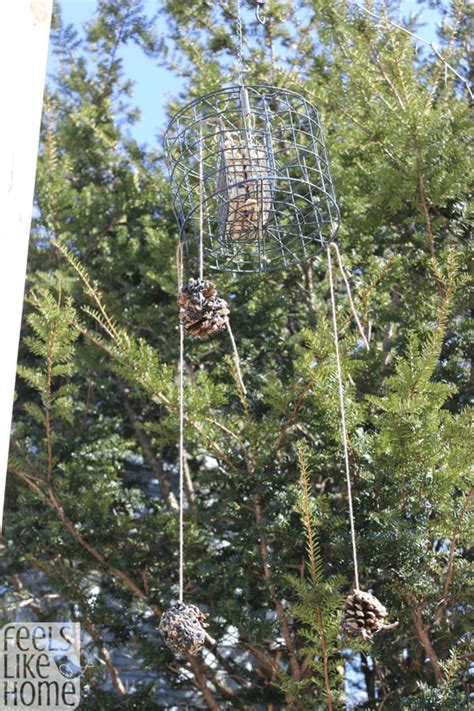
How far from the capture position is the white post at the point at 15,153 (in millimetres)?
1962

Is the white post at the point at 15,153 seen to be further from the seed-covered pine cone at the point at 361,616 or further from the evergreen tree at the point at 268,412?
the evergreen tree at the point at 268,412

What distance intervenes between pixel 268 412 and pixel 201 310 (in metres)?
1.46

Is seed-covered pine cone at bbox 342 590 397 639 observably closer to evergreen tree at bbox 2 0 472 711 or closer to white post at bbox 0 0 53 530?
evergreen tree at bbox 2 0 472 711

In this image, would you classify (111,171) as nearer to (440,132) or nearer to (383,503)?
(440,132)

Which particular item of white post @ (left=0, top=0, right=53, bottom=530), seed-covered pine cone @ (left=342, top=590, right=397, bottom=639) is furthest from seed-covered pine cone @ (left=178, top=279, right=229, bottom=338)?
seed-covered pine cone @ (left=342, top=590, right=397, bottom=639)

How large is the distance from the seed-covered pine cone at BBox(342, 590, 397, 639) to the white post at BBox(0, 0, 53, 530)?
1.01 metres

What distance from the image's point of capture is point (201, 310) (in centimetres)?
260

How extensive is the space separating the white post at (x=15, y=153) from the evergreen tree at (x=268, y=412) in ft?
4.21

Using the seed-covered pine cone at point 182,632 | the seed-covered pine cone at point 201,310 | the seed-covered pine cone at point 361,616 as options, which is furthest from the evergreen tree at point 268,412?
the seed-covered pine cone at point 201,310

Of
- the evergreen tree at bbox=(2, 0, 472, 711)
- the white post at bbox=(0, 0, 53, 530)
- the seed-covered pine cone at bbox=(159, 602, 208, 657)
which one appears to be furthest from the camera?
the evergreen tree at bbox=(2, 0, 472, 711)

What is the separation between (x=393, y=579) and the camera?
333 centimetres

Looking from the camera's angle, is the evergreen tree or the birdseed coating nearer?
the birdseed coating

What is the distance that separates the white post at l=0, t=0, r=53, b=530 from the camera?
77.2 inches

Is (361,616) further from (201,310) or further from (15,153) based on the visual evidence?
(15,153)
